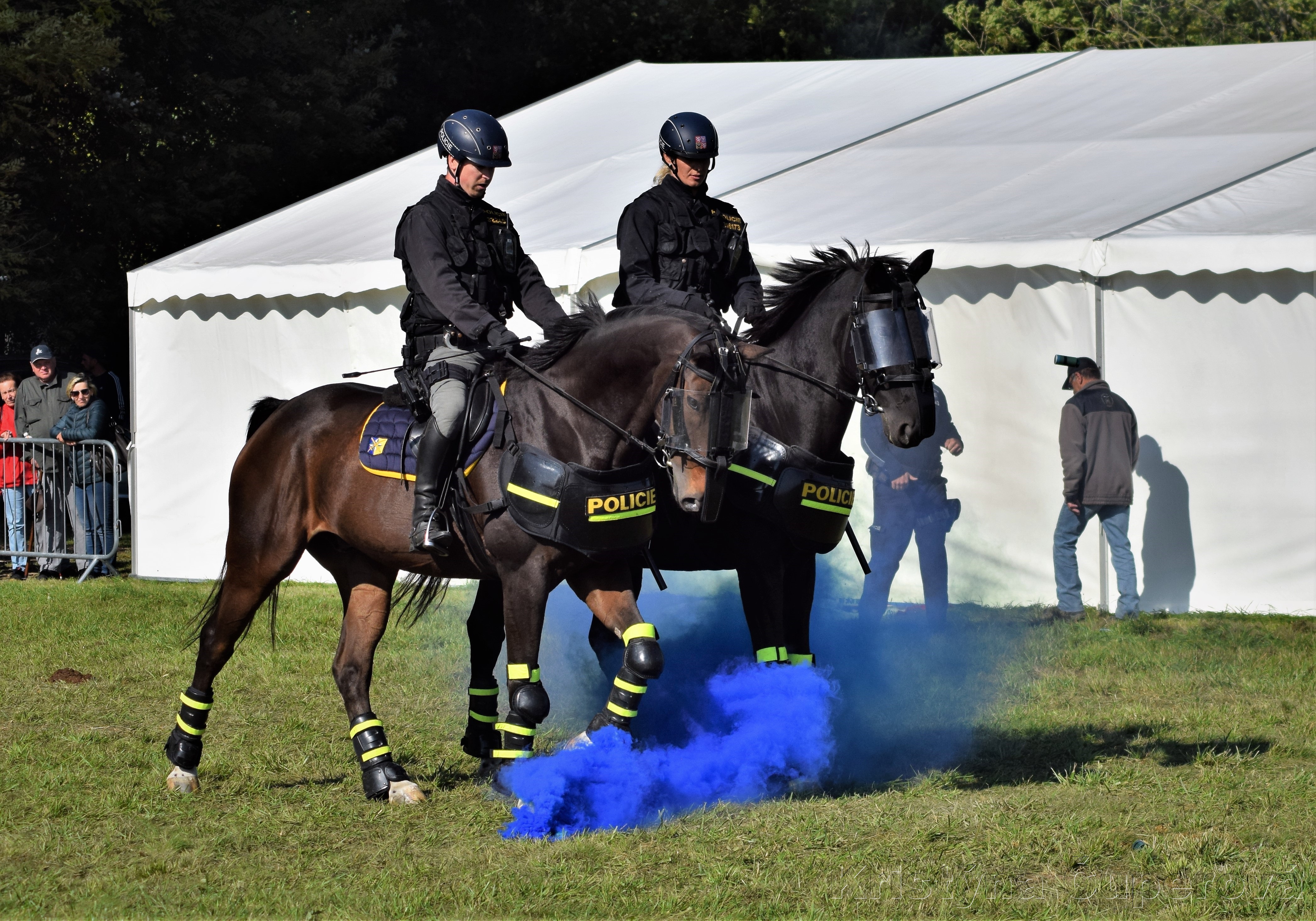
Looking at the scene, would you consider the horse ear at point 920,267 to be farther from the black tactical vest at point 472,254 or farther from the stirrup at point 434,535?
the stirrup at point 434,535

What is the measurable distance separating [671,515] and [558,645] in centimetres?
202

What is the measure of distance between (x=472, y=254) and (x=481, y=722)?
224 cm

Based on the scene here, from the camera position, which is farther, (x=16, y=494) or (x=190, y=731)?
(x=16, y=494)

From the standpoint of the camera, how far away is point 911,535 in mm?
11156

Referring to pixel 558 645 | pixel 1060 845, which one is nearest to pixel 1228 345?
pixel 558 645

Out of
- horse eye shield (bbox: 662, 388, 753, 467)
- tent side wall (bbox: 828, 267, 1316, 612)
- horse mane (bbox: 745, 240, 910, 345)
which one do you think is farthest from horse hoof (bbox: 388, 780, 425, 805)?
tent side wall (bbox: 828, 267, 1316, 612)

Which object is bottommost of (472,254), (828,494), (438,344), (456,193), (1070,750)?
(1070,750)

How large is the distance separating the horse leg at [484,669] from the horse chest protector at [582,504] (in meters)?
1.41

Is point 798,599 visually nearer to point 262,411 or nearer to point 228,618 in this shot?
point 228,618

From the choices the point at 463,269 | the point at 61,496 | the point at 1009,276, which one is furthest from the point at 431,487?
the point at 61,496

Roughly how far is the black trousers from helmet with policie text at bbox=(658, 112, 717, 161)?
463 cm

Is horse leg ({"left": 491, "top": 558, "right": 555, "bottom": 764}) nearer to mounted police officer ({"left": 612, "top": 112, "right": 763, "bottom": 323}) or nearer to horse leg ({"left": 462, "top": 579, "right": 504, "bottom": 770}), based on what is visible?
horse leg ({"left": 462, "top": 579, "right": 504, "bottom": 770})

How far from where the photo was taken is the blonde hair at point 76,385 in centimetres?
1388

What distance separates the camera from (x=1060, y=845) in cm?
518
